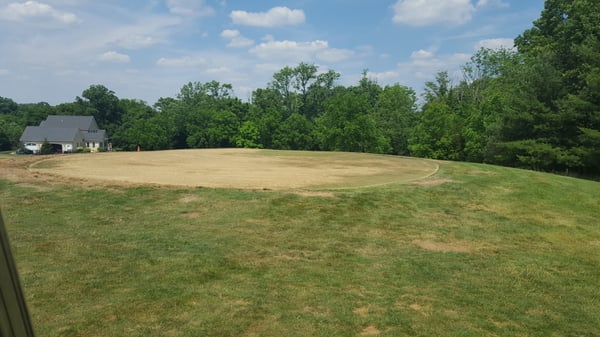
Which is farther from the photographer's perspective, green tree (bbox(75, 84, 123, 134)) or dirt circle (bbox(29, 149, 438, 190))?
green tree (bbox(75, 84, 123, 134))

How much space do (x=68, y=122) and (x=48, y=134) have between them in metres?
5.44

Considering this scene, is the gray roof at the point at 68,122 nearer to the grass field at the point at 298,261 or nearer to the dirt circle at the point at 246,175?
the dirt circle at the point at 246,175

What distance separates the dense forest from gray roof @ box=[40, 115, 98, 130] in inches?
200

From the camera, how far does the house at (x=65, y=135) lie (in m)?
61.3

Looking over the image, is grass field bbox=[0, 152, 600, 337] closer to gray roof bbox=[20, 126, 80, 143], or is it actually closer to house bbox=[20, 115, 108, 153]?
house bbox=[20, 115, 108, 153]

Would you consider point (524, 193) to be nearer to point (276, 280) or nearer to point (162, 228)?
point (276, 280)

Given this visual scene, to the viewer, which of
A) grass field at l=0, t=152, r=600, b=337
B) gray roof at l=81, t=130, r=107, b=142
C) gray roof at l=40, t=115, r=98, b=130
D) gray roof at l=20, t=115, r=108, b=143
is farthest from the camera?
gray roof at l=40, t=115, r=98, b=130

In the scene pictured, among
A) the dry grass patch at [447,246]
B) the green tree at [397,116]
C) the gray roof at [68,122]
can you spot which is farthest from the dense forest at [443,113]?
the dry grass patch at [447,246]

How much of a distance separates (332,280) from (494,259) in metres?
3.34

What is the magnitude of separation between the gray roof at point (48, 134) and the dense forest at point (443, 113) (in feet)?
13.6

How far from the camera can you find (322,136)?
45688 millimetres

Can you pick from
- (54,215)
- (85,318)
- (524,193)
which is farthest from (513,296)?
(54,215)

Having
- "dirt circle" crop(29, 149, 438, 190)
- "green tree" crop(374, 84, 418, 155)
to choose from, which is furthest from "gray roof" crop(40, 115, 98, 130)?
"dirt circle" crop(29, 149, 438, 190)

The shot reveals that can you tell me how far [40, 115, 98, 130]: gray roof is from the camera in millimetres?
66625
